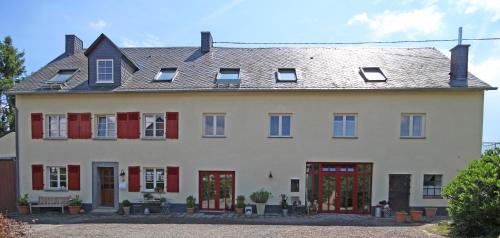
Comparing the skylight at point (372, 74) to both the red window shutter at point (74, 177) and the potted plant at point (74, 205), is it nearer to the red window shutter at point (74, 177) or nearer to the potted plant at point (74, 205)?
the red window shutter at point (74, 177)

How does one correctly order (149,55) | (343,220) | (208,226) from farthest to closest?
(149,55)
(343,220)
(208,226)

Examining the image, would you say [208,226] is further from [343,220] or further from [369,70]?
[369,70]

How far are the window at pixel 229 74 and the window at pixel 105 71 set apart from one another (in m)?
5.56

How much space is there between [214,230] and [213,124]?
5107 mm

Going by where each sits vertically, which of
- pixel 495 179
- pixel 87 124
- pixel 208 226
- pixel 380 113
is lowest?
pixel 208 226

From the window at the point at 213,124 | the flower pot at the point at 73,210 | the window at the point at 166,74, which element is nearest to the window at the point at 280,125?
the window at the point at 213,124

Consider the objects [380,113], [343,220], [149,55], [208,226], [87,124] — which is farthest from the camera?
[149,55]

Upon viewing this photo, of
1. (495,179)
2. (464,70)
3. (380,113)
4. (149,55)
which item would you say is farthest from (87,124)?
(464,70)

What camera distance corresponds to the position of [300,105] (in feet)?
43.1

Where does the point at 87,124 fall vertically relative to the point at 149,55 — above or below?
below

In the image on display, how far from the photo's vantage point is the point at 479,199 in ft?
28.5

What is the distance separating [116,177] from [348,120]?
1192 cm

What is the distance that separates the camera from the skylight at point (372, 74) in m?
13.3

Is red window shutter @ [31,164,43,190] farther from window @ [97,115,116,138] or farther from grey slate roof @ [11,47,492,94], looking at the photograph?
grey slate roof @ [11,47,492,94]
